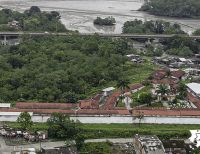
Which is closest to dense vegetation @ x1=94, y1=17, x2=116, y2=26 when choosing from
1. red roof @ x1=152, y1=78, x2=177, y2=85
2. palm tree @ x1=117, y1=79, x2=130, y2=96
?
red roof @ x1=152, y1=78, x2=177, y2=85

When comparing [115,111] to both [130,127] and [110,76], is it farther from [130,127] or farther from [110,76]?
[110,76]

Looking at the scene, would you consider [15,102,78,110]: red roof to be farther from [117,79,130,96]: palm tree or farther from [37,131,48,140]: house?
[37,131,48,140]: house

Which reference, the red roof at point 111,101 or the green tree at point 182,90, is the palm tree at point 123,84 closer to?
the red roof at point 111,101

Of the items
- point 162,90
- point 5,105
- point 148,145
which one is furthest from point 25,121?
point 162,90

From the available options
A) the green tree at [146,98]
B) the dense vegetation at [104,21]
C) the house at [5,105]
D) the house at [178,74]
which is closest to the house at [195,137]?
the green tree at [146,98]

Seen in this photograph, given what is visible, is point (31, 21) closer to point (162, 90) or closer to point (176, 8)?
point (176, 8)
